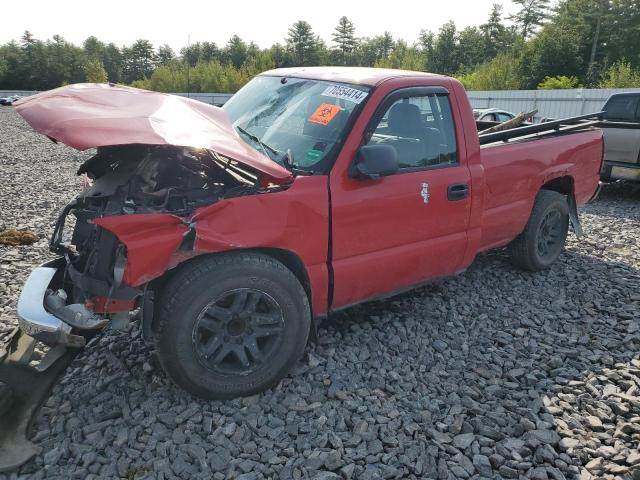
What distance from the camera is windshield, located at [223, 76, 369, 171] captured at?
10.9 ft

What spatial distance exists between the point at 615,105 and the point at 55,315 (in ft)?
32.7

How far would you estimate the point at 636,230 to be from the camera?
6.74 m

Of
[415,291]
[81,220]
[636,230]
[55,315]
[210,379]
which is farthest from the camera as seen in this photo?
[636,230]

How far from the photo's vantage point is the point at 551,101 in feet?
73.4

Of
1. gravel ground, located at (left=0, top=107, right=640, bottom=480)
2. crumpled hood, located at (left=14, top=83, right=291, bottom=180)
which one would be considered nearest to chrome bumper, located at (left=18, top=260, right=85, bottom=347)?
gravel ground, located at (left=0, top=107, right=640, bottom=480)

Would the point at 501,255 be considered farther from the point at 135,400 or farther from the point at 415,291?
the point at 135,400

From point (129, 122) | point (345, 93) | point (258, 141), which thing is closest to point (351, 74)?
point (345, 93)

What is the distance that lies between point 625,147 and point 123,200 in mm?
8339

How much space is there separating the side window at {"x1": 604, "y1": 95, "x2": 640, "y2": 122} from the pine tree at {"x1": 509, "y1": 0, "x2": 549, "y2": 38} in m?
62.3

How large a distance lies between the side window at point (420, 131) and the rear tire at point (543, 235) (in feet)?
5.11

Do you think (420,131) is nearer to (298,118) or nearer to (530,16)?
(298,118)

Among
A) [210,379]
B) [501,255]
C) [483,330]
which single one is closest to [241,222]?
[210,379]

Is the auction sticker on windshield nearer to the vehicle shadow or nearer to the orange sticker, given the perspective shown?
the orange sticker

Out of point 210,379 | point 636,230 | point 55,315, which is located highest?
point 55,315
